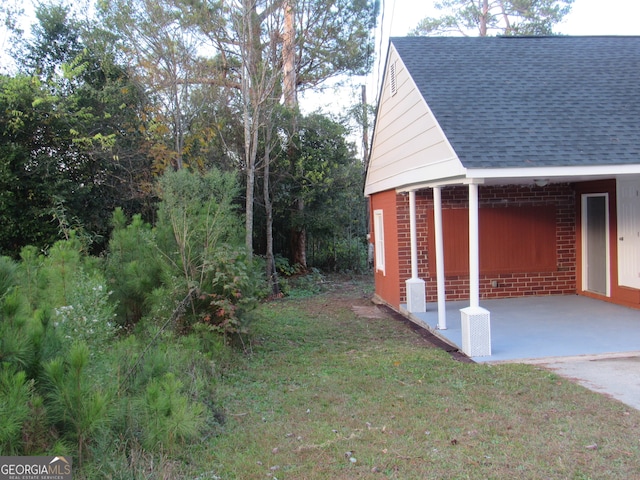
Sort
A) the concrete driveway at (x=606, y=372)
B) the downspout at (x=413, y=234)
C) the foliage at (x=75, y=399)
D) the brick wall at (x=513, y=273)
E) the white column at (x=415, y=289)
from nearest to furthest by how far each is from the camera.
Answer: the foliage at (x=75, y=399) < the concrete driveway at (x=606, y=372) < the downspout at (x=413, y=234) < the white column at (x=415, y=289) < the brick wall at (x=513, y=273)

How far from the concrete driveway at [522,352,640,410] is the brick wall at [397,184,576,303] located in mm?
3992

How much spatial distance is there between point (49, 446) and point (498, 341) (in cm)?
541

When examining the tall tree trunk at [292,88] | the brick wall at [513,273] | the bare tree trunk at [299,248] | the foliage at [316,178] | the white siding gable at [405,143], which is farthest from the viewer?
the bare tree trunk at [299,248]

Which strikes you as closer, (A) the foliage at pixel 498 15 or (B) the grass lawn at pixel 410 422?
(B) the grass lawn at pixel 410 422

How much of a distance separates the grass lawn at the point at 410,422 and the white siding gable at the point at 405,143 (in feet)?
8.02

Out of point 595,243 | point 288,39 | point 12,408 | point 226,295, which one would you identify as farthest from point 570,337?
point 288,39

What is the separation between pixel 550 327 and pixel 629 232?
2456mm

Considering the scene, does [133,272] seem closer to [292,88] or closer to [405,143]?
[405,143]

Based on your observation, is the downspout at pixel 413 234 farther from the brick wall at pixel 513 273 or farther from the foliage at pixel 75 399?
the foliage at pixel 75 399

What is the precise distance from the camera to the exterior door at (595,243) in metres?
9.00

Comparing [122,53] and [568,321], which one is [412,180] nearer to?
[568,321]

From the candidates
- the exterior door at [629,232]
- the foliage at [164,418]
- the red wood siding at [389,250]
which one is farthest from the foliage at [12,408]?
the exterior door at [629,232]

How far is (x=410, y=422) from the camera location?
4.13 meters

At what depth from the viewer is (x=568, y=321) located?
7.58m
